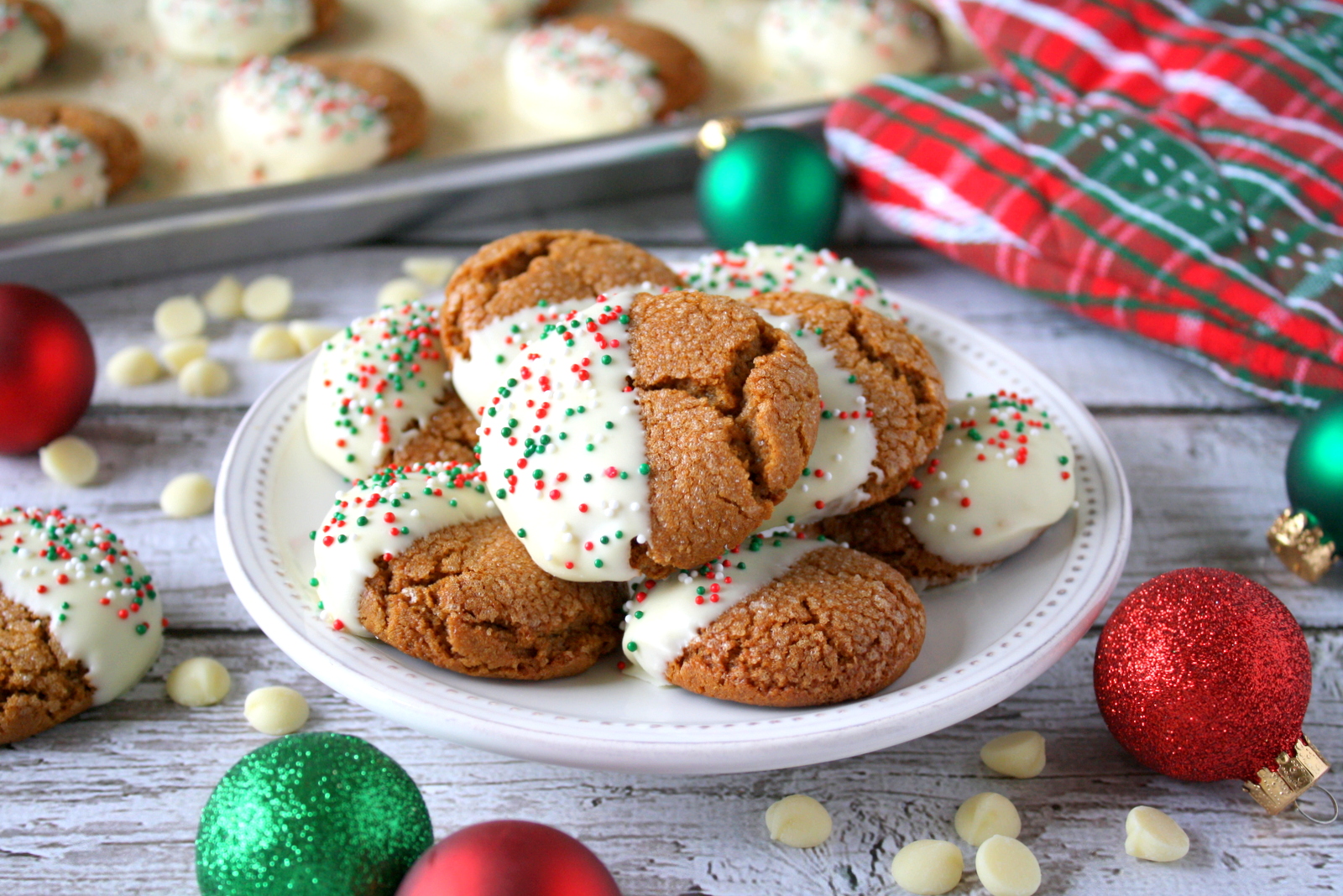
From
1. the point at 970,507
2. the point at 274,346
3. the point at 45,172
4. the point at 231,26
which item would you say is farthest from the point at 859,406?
the point at 231,26

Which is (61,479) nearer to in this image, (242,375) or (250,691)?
(242,375)

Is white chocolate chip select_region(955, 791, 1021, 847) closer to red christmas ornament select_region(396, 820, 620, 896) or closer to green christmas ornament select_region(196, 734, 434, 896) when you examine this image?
red christmas ornament select_region(396, 820, 620, 896)

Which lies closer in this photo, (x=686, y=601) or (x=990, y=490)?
(x=686, y=601)

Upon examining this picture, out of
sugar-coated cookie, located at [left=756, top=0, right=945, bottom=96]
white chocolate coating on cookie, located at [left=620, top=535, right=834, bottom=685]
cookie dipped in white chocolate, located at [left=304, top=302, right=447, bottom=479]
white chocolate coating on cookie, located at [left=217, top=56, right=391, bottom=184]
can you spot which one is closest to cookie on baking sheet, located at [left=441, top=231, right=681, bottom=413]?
cookie dipped in white chocolate, located at [left=304, top=302, right=447, bottom=479]

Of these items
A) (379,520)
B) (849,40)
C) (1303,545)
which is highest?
(849,40)

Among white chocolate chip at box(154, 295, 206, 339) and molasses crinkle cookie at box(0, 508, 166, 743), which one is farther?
white chocolate chip at box(154, 295, 206, 339)

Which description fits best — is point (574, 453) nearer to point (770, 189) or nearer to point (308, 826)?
point (308, 826)

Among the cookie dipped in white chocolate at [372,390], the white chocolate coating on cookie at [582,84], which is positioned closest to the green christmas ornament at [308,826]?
the cookie dipped in white chocolate at [372,390]
